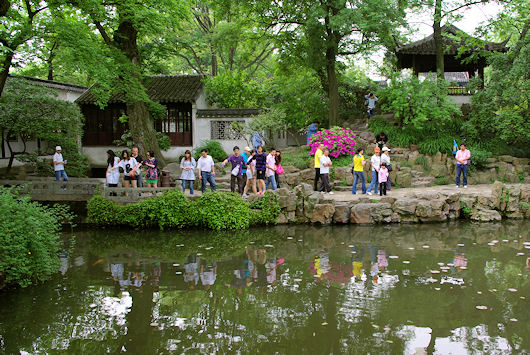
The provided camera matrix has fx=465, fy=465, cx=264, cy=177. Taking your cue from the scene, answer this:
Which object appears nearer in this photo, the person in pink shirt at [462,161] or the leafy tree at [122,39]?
the leafy tree at [122,39]

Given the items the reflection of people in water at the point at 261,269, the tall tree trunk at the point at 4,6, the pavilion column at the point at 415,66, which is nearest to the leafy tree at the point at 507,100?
the pavilion column at the point at 415,66

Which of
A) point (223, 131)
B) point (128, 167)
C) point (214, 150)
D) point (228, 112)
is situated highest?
point (228, 112)

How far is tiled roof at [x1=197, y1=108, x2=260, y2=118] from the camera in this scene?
2112cm

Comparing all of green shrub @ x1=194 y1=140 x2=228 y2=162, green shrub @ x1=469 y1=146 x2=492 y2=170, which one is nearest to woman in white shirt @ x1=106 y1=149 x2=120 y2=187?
green shrub @ x1=194 y1=140 x2=228 y2=162

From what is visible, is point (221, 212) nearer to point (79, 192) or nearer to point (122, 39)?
point (79, 192)

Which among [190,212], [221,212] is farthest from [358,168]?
[190,212]

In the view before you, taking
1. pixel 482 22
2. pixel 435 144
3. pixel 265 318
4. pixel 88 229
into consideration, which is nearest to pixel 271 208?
pixel 88 229

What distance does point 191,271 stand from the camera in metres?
9.14

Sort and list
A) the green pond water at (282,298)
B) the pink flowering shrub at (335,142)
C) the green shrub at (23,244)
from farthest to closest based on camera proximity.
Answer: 1. the pink flowering shrub at (335,142)
2. the green shrub at (23,244)
3. the green pond water at (282,298)

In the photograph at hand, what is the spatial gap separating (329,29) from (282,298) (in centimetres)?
1460

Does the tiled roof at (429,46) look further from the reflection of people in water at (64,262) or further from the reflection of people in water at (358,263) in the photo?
the reflection of people in water at (64,262)

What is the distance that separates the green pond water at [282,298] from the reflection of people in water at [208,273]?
0.04 m

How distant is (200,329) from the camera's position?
21.2 feet

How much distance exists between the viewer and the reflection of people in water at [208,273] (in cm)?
842
